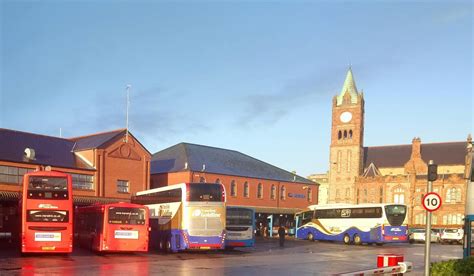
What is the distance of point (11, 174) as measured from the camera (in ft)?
141

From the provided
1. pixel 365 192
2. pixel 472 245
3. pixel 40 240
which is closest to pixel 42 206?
pixel 40 240

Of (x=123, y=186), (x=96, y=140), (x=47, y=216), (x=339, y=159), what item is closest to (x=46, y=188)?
(x=47, y=216)

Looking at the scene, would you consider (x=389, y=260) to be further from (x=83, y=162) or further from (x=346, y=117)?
(x=346, y=117)

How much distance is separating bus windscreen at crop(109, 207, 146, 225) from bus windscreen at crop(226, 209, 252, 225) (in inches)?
302

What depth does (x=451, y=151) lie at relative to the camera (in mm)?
104062

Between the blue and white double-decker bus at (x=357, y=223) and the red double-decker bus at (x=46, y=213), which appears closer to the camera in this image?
the red double-decker bus at (x=46, y=213)

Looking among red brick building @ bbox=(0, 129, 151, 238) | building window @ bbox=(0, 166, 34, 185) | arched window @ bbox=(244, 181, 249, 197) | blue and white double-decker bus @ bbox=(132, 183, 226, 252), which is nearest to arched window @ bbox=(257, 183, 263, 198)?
arched window @ bbox=(244, 181, 249, 197)

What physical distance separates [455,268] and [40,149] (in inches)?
1497

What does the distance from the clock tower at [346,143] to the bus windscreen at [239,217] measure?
239 ft

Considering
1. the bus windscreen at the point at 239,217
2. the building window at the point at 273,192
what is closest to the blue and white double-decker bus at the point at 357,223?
the bus windscreen at the point at 239,217

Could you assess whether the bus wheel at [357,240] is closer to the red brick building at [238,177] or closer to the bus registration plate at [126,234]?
the red brick building at [238,177]

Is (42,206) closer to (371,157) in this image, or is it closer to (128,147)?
(128,147)

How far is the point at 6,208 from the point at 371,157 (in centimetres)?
8452

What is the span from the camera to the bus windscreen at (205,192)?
3011cm
